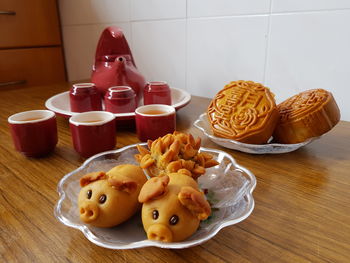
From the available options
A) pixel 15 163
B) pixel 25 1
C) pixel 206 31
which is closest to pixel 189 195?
pixel 15 163

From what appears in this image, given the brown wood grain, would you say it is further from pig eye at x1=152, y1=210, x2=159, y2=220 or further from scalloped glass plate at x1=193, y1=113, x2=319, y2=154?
pig eye at x1=152, y1=210, x2=159, y2=220

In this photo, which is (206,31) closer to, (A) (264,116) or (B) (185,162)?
(A) (264,116)

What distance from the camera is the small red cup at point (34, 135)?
1.62 ft

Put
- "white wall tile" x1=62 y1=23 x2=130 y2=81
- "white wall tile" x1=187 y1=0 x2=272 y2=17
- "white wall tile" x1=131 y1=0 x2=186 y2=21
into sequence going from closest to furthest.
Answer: "white wall tile" x1=187 y1=0 x2=272 y2=17 < "white wall tile" x1=131 y1=0 x2=186 y2=21 < "white wall tile" x1=62 y1=23 x2=130 y2=81

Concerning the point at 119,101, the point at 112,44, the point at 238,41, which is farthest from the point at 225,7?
the point at 119,101

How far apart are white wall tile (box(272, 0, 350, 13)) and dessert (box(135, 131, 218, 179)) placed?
20.7 inches

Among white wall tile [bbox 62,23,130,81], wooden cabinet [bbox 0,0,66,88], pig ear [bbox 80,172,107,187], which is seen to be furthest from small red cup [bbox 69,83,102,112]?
wooden cabinet [bbox 0,0,66,88]

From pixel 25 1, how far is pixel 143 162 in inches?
58.3

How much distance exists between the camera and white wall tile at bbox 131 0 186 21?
0.96m

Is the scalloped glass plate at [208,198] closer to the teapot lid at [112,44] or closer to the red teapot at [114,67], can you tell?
the red teapot at [114,67]

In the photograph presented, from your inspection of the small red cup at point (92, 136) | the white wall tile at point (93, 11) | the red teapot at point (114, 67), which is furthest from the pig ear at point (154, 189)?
the white wall tile at point (93, 11)

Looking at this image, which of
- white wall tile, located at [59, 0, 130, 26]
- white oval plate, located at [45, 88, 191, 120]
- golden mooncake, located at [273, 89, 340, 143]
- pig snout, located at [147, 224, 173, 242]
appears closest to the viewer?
pig snout, located at [147, 224, 173, 242]

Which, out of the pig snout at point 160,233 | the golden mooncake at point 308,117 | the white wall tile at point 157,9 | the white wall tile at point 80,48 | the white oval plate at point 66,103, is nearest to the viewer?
the pig snout at point 160,233

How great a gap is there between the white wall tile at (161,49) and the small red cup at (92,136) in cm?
58
